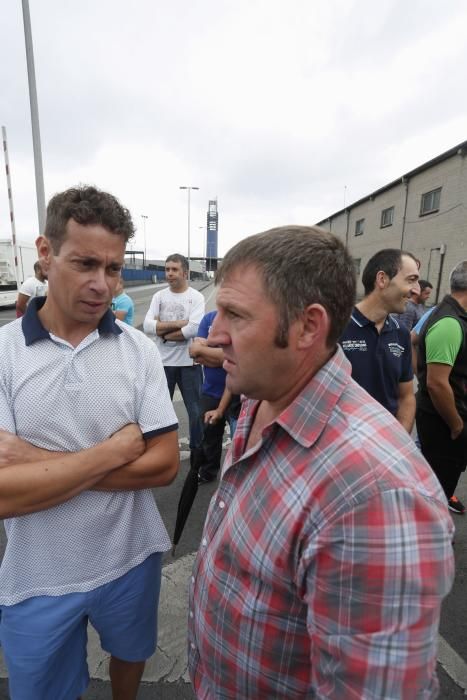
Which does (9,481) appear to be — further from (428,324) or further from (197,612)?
(428,324)

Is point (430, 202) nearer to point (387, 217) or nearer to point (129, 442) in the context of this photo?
point (387, 217)

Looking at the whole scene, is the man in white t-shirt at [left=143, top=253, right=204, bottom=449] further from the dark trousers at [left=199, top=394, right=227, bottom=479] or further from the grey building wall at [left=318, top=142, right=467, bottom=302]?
the grey building wall at [left=318, top=142, right=467, bottom=302]

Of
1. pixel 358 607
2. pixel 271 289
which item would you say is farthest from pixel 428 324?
pixel 358 607

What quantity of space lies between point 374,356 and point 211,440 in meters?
1.67

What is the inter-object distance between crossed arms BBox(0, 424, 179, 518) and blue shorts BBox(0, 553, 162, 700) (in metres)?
0.41

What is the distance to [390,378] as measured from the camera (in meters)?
2.48

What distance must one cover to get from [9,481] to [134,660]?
1.00 m

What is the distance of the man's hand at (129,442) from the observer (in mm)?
1272

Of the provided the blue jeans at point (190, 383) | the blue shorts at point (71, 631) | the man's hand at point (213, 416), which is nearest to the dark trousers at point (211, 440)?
the man's hand at point (213, 416)

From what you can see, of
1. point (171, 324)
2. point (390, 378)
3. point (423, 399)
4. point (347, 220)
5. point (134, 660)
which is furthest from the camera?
point (347, 220)

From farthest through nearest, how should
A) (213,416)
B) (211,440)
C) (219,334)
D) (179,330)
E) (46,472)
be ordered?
1. (179,330)
2. (211,440)
3. (213,416)
4. (46,472)
5. (219,334)

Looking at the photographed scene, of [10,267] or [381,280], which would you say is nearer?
[381,280]

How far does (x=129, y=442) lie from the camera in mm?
1292

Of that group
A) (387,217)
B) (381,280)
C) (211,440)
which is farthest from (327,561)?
(387,217)
